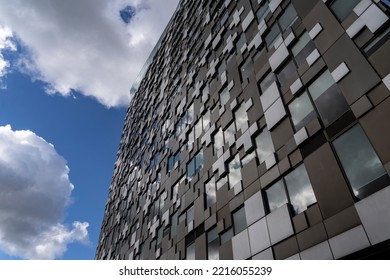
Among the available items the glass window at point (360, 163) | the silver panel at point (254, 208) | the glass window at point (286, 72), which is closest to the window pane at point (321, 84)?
the glass window at point (286, 72)

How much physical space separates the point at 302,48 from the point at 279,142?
18.1ft

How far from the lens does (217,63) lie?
27.5 m

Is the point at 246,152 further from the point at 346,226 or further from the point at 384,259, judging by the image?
the point at 384,259

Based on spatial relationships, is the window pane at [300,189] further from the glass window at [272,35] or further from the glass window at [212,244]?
the glass window at [272,35]

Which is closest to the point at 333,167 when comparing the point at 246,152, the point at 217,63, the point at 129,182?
the point at 246,152

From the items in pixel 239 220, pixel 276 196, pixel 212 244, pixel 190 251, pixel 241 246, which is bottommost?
pixel 241 246

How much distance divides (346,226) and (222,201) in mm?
9183

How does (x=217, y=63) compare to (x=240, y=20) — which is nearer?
(x=240, y=20)

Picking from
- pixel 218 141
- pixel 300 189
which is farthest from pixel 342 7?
pixel 218 141

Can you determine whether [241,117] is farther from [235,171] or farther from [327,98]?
[327,98]

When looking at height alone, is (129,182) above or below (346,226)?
above

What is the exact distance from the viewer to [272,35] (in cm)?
2028
